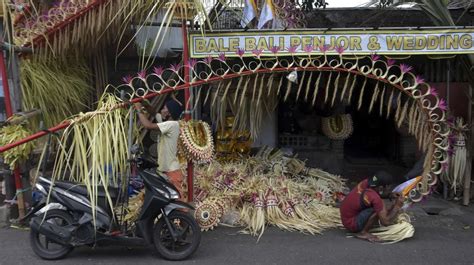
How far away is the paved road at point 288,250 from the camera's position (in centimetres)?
490

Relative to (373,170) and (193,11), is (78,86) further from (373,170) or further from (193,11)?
(373,170)

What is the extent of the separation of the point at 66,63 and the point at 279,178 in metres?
3.49

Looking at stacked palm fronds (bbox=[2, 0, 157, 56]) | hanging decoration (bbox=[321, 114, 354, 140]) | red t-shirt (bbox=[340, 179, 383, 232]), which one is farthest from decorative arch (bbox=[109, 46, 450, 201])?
hanging decoration (bbox=[321, 114, 354, 140])

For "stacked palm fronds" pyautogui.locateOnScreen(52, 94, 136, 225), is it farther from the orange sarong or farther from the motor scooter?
the orange sarong

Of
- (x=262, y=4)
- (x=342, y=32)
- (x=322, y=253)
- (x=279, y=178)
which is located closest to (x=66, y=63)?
(x=262, y=4)

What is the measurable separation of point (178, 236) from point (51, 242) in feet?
4.34

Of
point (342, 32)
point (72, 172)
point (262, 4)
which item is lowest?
point (72, 172)

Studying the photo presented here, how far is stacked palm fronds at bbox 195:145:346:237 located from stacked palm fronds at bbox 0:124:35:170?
7.08 ft

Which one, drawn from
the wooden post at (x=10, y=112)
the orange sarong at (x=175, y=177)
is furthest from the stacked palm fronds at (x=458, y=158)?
the wooden post at (x=10, y=112)

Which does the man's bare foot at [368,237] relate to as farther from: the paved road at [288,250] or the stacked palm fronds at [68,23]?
the stacked palm fronds at [68,23]

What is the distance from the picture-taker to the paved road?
490 centimetres

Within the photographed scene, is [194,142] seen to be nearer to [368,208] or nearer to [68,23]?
[368,208]

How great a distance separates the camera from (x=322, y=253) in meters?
5.13

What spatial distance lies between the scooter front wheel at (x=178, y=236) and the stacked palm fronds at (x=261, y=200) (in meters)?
0.95
